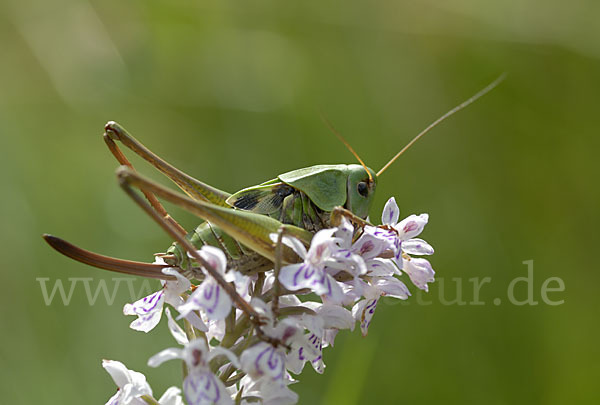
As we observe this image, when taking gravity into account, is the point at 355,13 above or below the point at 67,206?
above

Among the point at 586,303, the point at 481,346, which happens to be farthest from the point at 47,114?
the point at 586,303

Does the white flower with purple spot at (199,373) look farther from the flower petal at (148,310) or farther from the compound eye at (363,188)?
the compound eye at (363,188)

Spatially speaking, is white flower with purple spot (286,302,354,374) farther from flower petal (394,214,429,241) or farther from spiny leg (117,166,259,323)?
flower petal (394,214,429,241)

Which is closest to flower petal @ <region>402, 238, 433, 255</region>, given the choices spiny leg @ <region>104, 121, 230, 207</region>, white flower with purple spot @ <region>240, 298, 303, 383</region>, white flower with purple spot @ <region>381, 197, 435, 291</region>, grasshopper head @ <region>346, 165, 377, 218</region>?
white flower with purple spot @ <region>381, 197, 435, 291</region>

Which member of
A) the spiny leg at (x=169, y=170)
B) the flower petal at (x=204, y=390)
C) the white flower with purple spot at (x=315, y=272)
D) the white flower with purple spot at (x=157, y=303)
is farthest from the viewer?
the spiny leg at (x=169, y=170)

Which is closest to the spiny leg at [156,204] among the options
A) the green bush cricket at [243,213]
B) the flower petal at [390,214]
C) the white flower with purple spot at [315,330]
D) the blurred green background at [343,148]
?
the green bush cricket at [243,213]

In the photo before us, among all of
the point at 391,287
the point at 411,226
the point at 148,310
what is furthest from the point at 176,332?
the point at 411,226

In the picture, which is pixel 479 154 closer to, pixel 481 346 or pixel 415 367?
pixel 481 346
